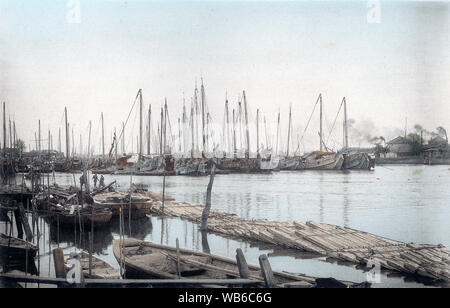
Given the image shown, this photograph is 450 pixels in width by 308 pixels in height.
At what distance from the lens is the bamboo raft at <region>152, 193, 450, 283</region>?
529 inches

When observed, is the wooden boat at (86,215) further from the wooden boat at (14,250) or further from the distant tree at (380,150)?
the distant tree at (380,150)

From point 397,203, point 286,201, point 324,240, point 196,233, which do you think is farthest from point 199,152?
point 324,240

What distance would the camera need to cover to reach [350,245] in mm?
15789

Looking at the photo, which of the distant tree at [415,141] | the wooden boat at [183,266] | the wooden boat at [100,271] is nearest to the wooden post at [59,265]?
the wooden boat at [100,271]

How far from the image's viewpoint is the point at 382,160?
286ft

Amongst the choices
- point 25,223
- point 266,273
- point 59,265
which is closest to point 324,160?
point 25,223

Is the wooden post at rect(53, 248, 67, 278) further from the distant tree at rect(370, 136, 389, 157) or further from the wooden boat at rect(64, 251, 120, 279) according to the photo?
the distant tree at rect(370, 136, 389, 157)

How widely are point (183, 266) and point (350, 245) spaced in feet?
22.2

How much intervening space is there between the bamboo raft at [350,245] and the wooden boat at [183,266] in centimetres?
430

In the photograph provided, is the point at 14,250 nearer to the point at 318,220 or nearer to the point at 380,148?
the point at 318,220

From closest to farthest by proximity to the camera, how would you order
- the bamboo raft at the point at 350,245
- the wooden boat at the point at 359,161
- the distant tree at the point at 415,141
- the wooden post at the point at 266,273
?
1. the wooden post at the point at 266,273
2. the bamboo raft at the point at 350,245
3. the distant tree at the point at 415,141
4. the wooden boat at the point at 359,161

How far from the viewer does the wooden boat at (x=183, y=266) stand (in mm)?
10752

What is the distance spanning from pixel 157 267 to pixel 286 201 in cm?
2633
